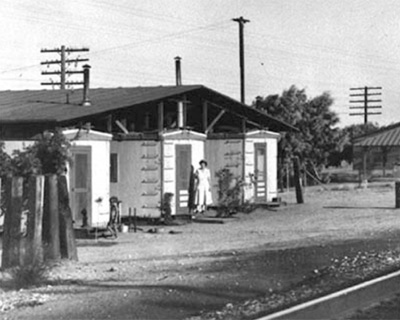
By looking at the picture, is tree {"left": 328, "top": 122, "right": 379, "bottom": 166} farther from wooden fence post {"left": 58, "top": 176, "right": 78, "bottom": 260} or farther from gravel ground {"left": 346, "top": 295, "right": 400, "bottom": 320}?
gravel ground {"left": 346, "top": 295, "right": 400, "bottom": 320}

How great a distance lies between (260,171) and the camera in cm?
2739

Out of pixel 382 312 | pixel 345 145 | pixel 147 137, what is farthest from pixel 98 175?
pixel 345 145

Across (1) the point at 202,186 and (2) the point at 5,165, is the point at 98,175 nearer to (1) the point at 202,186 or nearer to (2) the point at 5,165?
(1) the point at 202,186

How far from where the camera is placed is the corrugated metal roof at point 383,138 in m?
47.5

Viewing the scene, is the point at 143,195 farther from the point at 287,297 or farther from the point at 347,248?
the point at 287,297

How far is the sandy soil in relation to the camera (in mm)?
9242

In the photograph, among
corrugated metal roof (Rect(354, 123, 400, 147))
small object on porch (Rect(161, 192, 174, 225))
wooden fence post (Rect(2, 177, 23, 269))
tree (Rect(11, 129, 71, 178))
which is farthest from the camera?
corrugated metal roof (Rect(354, 123, 400, 147))

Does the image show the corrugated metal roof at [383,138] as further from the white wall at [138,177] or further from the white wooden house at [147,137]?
the white wall at [138,177]

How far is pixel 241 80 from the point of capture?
4384 cm

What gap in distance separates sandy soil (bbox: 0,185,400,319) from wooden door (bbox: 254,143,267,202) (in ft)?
10.4

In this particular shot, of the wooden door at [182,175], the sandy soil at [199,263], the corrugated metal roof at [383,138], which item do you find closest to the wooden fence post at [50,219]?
the sandy soil at [199,263]

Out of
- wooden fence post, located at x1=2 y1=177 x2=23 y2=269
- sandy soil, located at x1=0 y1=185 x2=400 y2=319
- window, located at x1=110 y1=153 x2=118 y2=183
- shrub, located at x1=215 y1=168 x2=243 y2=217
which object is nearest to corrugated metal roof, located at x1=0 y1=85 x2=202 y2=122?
window, located at x1=110 y1=153 x2=118 y2=183

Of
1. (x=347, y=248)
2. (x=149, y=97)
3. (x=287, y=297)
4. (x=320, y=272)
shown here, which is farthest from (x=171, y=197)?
(x=287, y=297)

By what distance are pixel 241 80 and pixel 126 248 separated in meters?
28.3
